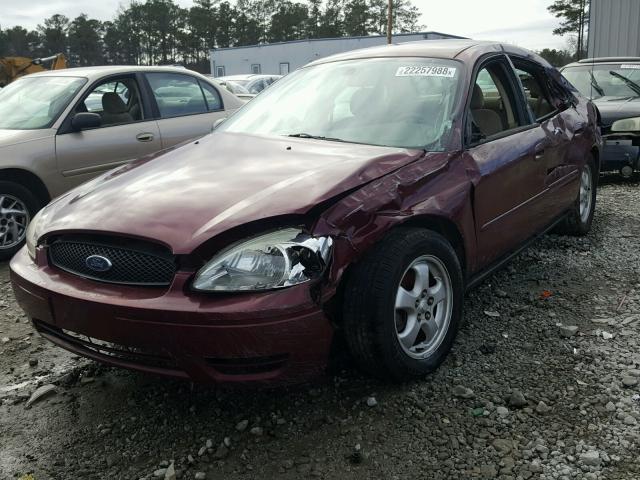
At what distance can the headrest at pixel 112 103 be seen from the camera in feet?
19.2

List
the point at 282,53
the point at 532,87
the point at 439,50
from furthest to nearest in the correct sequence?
the point at 282,53, the point at 532,87, the point at 439,50

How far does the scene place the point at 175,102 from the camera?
6312mm

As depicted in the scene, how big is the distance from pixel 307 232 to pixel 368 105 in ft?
4.14

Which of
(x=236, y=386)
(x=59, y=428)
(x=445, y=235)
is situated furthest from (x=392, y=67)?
(x=59, y=428)

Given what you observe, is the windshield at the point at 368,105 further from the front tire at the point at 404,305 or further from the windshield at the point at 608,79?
the windshield at the point at 608,79

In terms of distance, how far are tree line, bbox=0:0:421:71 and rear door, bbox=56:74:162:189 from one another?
75525mm

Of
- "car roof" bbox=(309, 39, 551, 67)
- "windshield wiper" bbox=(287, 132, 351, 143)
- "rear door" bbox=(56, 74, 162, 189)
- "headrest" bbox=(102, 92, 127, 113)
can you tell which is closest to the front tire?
"windshield wiper" bbox=(287, 132, 351, 143)

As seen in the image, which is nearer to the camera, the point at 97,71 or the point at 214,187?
the point at 214,187

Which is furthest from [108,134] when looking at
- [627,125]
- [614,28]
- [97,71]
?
[614,28]

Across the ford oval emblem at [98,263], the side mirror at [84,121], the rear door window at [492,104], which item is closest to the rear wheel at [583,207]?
the rear door window at [492,104]

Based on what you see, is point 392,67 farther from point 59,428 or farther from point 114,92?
point 114,92

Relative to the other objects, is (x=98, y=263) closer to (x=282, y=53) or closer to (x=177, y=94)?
(x=177, y=94)

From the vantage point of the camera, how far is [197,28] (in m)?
81.9

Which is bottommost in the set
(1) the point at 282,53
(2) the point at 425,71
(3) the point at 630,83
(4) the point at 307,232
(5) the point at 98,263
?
(5) the point at 98,263
